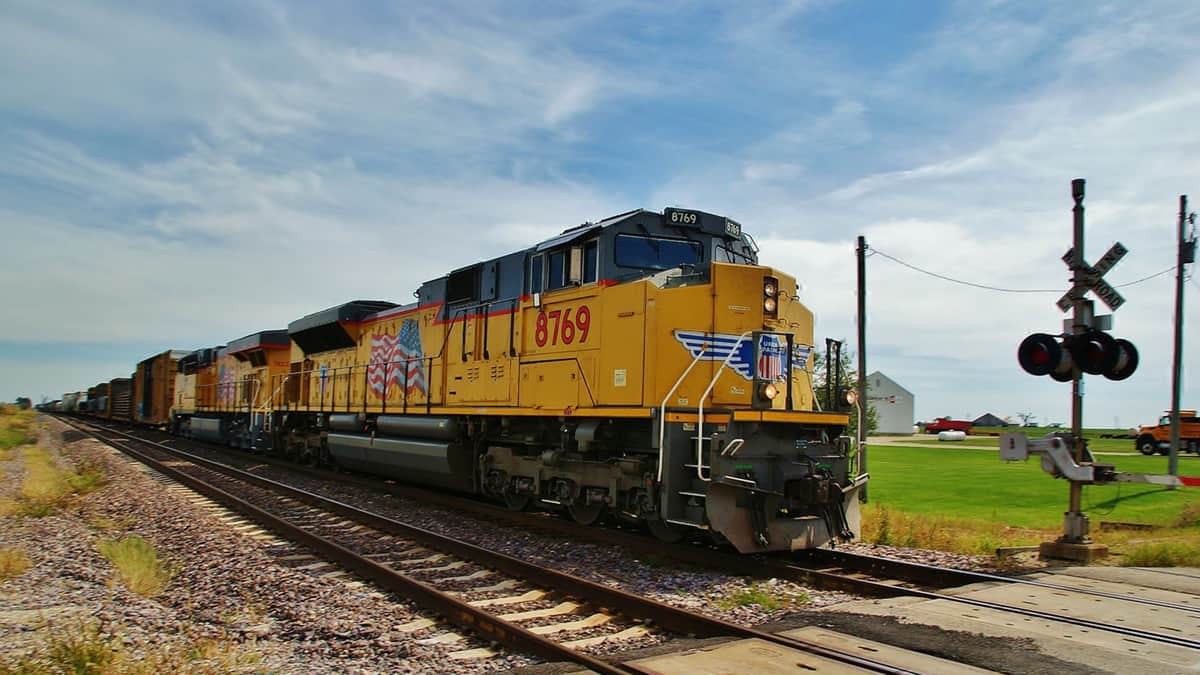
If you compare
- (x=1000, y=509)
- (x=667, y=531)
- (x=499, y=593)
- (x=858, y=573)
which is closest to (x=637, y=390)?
(x=667, y=531)

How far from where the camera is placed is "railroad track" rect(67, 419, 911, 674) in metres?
4.86

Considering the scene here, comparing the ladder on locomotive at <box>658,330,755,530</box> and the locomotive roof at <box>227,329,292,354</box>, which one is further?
the locomotive roof at <box>227,329,292,354</box>

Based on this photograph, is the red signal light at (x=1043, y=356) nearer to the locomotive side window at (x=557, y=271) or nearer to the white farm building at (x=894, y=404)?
the locomotive side window at (x=557, y=271)

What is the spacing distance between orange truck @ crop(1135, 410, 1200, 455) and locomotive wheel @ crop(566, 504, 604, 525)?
35266 mm

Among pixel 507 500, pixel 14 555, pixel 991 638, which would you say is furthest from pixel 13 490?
pixel 991 638

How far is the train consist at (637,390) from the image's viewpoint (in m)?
7.45

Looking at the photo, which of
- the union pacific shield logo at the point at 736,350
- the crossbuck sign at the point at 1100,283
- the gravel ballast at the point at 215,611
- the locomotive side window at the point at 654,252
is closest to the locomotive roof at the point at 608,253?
the locomotive side window at the point at 654,252

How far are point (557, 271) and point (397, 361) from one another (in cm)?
541

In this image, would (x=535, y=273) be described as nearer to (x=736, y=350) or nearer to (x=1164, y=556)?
(x=736, y=350)

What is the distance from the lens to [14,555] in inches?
298

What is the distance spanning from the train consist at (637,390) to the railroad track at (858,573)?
25cm

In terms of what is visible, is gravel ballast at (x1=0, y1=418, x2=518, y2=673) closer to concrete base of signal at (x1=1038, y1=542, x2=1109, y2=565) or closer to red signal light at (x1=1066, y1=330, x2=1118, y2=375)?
concrete base of signal at (x1=1038, y1=542, x2=1109, y2=565)

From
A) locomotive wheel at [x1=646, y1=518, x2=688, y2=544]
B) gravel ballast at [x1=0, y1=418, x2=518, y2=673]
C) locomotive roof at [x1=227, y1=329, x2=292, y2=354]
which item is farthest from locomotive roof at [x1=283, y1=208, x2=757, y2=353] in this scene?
locomotive roof at [x1=227, y1=329, x2=292, y2=354]

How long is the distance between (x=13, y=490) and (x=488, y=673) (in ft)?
47.1
